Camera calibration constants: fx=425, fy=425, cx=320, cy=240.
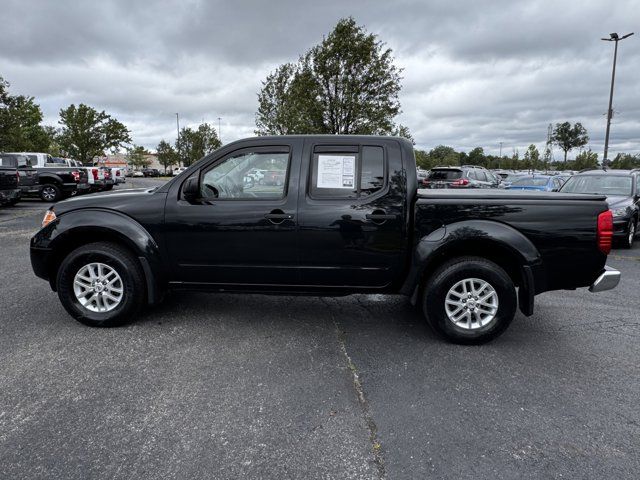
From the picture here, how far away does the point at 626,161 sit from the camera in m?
74.8

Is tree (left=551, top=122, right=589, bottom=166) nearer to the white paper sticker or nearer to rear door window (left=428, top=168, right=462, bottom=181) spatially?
rear door window (left=428, top=168, right=462, bottom=181)

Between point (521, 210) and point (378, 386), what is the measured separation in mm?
1930

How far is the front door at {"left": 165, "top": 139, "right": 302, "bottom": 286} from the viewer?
3.84 metres

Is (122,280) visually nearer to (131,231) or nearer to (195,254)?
(131,231)

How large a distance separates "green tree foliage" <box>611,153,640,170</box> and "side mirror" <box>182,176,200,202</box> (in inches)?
3215

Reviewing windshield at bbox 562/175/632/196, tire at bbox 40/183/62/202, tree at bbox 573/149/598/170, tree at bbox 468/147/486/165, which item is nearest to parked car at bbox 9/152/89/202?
tire at bbox 40/183/62/202

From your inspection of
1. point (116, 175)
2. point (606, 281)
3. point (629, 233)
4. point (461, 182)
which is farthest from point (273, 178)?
point (116, 175)

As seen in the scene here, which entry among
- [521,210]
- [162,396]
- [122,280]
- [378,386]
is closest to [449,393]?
[378,386]

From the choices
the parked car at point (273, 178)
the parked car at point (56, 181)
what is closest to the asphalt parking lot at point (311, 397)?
the parked car at point (273, 178)

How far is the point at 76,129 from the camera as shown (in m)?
44.8

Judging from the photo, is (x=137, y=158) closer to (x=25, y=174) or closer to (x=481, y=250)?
(x=25, y=174)

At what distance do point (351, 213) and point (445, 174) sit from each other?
46.9 ft

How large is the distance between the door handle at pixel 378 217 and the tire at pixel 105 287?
87.8 inches

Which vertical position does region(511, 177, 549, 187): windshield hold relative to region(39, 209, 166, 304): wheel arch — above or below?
above
